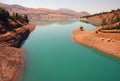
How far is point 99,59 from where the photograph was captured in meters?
61.4

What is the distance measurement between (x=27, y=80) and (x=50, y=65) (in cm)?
1229

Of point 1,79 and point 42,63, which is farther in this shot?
point 42,63

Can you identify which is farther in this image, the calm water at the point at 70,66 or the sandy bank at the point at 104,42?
the sandy bank at the point at 104,42

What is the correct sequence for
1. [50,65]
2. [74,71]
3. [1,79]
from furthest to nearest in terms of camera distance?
[50,65] < [74,71] < [1,79]

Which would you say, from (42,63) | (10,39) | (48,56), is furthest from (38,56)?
(10,39)

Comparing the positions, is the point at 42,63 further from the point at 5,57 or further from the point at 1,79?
the point at 1,79

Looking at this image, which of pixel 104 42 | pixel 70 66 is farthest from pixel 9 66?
pixel 104 42

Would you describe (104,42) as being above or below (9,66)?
above

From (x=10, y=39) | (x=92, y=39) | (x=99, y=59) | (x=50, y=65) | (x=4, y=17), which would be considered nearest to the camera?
(x=50, y=65)

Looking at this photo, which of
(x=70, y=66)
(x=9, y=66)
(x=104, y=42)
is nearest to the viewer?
(x=9, y=66)

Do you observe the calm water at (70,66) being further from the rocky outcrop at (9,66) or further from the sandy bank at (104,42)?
the sandy bank at (104,42)

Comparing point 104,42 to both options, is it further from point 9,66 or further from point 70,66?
point 9,66

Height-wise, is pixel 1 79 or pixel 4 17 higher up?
pixel 4 17

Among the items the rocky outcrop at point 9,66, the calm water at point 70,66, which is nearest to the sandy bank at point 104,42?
the calm water at point 70,66
